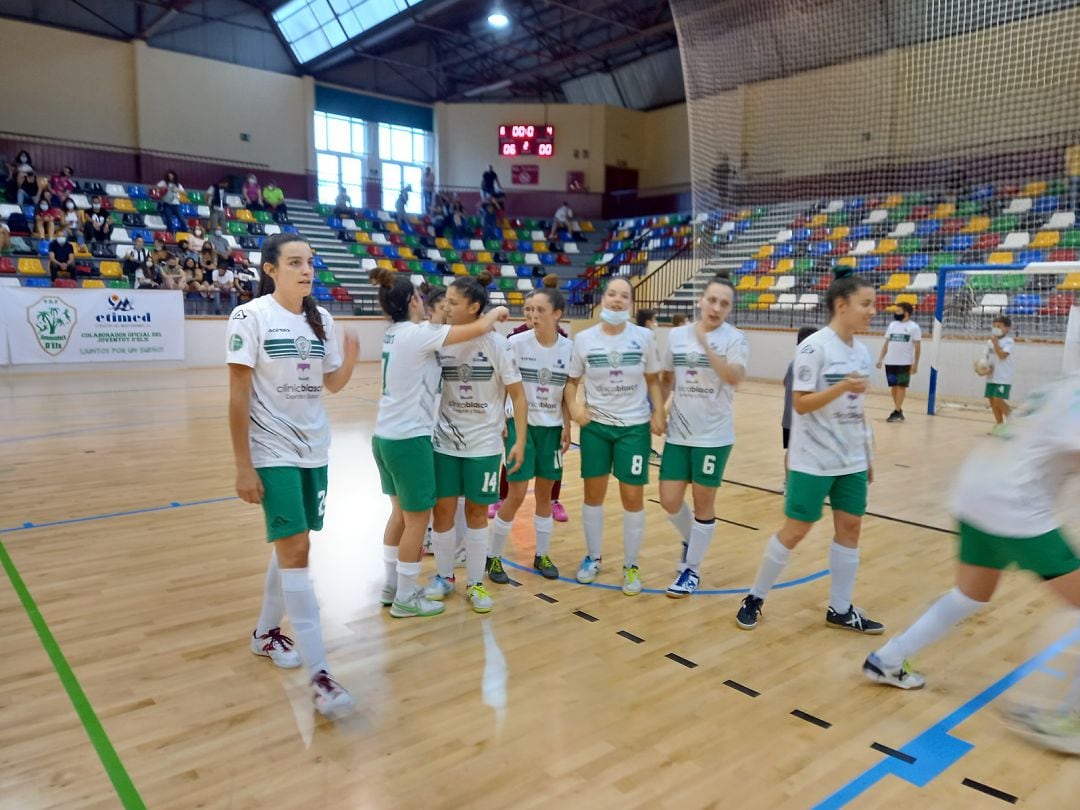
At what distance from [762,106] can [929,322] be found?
5.11m

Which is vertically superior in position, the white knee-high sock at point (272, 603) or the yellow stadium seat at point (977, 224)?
the yellow stadium seat at point (977, 224)

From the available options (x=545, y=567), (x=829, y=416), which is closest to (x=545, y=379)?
(x=545, y=567)

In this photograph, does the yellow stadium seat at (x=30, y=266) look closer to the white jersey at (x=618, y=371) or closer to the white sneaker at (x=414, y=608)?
the white sneaker at (x=414, y=608)

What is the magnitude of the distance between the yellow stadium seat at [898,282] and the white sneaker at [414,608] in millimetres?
13553

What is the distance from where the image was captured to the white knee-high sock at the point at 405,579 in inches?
147

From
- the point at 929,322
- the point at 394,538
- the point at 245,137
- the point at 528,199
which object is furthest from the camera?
the point at 528,199

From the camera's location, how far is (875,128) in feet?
47.5

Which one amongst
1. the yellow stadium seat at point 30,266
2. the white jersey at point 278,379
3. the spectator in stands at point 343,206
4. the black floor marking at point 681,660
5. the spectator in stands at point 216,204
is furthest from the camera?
the spectator in stands at point 343,206

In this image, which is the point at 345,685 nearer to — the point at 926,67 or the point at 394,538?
the point at 394,538

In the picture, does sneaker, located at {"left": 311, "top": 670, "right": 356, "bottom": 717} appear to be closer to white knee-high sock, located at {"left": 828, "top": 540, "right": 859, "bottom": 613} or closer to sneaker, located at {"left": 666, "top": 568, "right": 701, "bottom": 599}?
sneaker, located at {"left": 666, "top": 568, "right": 701, "bottom": 599}

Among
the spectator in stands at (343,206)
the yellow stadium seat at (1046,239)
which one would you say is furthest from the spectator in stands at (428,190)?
the yellow stadium seat at (1046,239)

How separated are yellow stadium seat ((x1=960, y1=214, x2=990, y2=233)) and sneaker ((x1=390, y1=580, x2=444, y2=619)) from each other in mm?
14232

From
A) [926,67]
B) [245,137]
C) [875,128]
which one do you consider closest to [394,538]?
[926,67]

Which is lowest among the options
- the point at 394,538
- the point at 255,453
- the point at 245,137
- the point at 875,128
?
the point at 394,538
